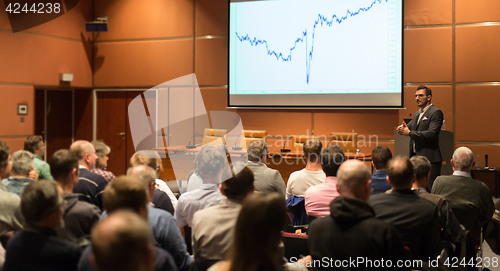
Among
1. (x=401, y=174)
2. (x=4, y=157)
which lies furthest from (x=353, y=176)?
(x=4, y=157)

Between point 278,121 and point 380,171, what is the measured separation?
15.3ft

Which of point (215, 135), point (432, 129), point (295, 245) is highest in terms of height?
point (432, 129)

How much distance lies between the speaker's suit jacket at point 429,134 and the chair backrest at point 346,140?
67.5 inches

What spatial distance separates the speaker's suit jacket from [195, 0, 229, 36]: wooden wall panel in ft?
14.1

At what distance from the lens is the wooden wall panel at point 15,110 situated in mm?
7355

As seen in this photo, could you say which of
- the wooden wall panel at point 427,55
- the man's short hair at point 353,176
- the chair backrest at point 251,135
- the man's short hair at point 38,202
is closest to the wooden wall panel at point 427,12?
the wooden wall panel at point 427,55

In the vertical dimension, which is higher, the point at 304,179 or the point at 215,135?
the point at 215,135

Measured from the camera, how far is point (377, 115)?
277 inches

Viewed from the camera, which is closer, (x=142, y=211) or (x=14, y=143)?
(x=142, y=211)

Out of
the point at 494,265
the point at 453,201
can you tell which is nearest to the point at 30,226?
the point at 453,201

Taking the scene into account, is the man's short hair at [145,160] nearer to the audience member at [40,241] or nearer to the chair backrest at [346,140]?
the audience member at [40,241]

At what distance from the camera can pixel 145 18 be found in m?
8.47

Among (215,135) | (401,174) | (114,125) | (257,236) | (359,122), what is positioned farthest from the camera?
(114,125)

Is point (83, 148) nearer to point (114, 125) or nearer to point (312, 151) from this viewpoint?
point (312, 151)
